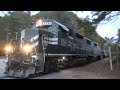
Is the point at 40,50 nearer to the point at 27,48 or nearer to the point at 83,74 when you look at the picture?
the point at 27,48

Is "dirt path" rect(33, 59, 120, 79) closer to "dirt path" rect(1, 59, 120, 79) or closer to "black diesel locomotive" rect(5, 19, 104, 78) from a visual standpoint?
"dirt path" rect(1, 59, 120, 79)

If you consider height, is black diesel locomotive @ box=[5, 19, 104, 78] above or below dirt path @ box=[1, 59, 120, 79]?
above

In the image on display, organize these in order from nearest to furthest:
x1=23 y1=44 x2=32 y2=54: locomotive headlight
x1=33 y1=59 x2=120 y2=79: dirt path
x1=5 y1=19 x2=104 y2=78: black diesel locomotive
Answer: x1=5 y1=19 x2=104 y2=78: black diesel locomotive
x1=33 y1=59 x2=120 y2=79: dirt path
x1=23 y1=44 x2=32 y2=54: locomotive headlight

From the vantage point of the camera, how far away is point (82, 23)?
15.2 m

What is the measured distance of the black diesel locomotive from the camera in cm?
1059

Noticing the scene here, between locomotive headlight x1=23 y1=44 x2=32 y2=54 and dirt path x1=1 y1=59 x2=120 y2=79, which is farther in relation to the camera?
locomotive headlight x1=23 y1=44 x2=32 y2=54

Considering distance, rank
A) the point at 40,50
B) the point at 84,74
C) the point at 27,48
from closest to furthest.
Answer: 1. the point at 27,48
2. the point at 40,50
3. the point at 84,74

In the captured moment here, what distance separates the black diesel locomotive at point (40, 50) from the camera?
34.8 ft

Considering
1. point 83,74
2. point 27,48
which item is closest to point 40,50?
point 27,48

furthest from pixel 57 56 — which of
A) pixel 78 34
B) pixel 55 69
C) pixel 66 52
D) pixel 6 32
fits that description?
pixel 78 34

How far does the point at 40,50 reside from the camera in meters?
11.9

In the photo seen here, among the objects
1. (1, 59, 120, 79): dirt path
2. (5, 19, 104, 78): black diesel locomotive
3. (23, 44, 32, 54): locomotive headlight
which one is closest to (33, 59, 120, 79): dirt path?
(1, 59, 120, 79): dirt path

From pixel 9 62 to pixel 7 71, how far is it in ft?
1.24

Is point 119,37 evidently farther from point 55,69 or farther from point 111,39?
point 55,69
